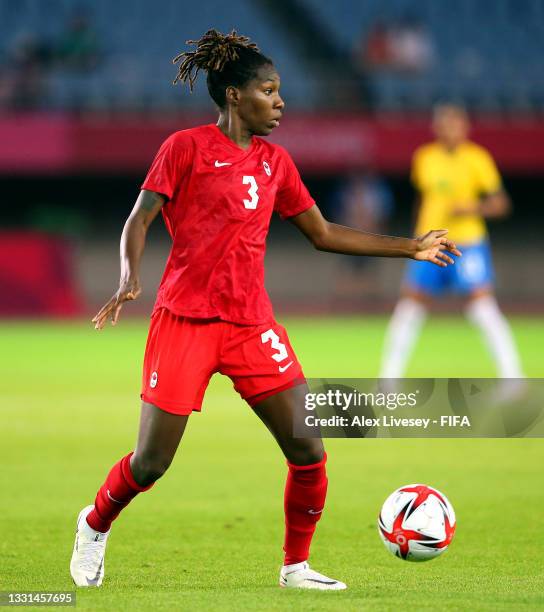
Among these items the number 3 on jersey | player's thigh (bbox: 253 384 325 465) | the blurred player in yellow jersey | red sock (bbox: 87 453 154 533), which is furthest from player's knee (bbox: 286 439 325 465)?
the blurred player in yellow jersey

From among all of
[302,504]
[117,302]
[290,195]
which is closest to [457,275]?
[290,195]

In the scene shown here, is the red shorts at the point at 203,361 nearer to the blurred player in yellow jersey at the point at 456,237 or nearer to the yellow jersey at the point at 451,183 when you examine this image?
the blurred player in yellow jersey at the point at 456,237

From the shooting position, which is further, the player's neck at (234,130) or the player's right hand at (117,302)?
the player's neck at (234,130)

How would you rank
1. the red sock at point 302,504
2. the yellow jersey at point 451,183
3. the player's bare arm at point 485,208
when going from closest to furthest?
the red sock at point 302,504
the player's bare arm at point 485,208
the yellow jersey at point 451,183

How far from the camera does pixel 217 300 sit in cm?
528

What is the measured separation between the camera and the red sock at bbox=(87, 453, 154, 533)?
209 inches

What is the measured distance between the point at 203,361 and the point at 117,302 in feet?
1.71

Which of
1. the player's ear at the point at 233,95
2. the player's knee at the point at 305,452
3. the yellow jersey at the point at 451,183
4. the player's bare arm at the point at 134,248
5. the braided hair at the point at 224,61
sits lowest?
the player's knee at the point at 305,452

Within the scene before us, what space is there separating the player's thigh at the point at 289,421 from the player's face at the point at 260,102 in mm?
1161

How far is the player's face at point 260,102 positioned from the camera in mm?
5340

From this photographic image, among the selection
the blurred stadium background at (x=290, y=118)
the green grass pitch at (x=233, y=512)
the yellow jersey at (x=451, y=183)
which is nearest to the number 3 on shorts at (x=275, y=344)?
the green grass pitch at (x=233, y=512)

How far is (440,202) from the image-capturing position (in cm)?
1234

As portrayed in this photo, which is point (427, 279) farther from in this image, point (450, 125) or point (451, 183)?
point (450, 125)

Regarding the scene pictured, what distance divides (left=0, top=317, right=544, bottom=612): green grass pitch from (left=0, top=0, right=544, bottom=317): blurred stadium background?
42.0 feet
